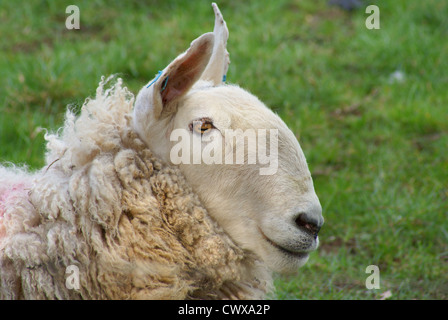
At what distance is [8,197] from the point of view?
8.82 feet

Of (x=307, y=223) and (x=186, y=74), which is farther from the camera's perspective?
(x=186, y=74)

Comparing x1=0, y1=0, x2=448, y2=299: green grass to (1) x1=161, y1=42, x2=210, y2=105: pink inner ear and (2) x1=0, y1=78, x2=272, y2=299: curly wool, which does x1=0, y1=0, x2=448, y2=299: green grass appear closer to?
(2) x1=0, y1=78, x2=272, y2=299: curly wool

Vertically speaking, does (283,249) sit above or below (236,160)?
below

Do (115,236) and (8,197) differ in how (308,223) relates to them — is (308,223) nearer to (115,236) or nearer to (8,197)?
(115,236)

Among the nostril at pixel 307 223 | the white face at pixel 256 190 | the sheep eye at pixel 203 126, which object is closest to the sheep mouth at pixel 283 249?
the white face at pixel 256 190

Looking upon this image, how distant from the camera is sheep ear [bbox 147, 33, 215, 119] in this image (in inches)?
103

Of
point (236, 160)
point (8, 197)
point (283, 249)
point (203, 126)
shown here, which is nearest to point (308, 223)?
point (283, 249)

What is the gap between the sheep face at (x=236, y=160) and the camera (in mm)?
2551

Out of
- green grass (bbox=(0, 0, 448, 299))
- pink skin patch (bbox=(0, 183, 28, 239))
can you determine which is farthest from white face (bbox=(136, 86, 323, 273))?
green grass (bbox=(0, 0, 448, 299))

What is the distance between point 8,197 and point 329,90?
3862 mm

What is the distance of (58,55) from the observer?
586cm

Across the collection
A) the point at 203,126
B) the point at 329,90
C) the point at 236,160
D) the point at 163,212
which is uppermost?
the point at 329,90

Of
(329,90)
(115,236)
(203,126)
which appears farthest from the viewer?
(329,90)

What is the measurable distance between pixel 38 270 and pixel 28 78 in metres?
3.34
